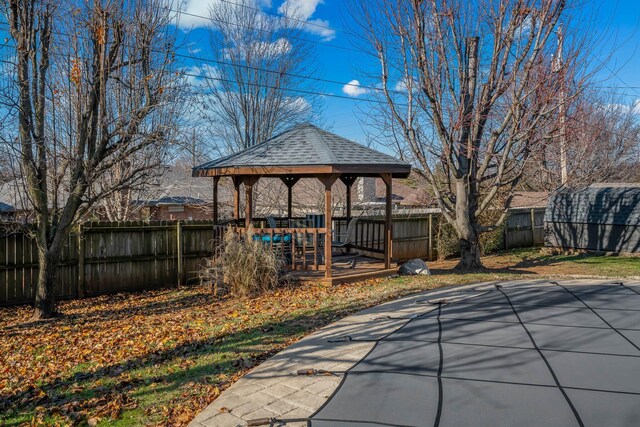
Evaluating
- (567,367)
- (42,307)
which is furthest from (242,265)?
(567,367)

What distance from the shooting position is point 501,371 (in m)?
4.02

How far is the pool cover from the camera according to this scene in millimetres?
3264

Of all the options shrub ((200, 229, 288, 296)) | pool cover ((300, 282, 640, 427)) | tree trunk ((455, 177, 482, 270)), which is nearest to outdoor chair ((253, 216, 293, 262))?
shrub ((200, 229, 288, 296))

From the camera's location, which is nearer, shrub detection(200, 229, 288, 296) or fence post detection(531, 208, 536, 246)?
shrub detection(200, 229, 288, 296)

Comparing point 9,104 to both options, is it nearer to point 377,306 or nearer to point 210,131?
point 377,306

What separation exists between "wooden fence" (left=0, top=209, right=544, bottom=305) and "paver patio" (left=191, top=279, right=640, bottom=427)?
5265 millimetres

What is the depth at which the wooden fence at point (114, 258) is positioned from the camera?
8.32 m

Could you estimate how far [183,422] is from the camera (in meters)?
3.46

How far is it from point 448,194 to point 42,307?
7.90 m

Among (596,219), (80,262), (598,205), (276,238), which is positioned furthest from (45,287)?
(598,205)

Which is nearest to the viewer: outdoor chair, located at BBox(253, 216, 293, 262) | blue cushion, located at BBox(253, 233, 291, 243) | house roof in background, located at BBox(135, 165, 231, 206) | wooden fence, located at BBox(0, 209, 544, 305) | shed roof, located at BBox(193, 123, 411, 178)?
wooden fence, located at BBox(0, 209, 544, 305)

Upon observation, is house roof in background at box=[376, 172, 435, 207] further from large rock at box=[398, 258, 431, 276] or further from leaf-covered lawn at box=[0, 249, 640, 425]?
leaf-covered lawn at box=[0, 249, 640, 425]

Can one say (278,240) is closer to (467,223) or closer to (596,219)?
(467,223)

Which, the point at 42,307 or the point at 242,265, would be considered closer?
the point at 42,307
